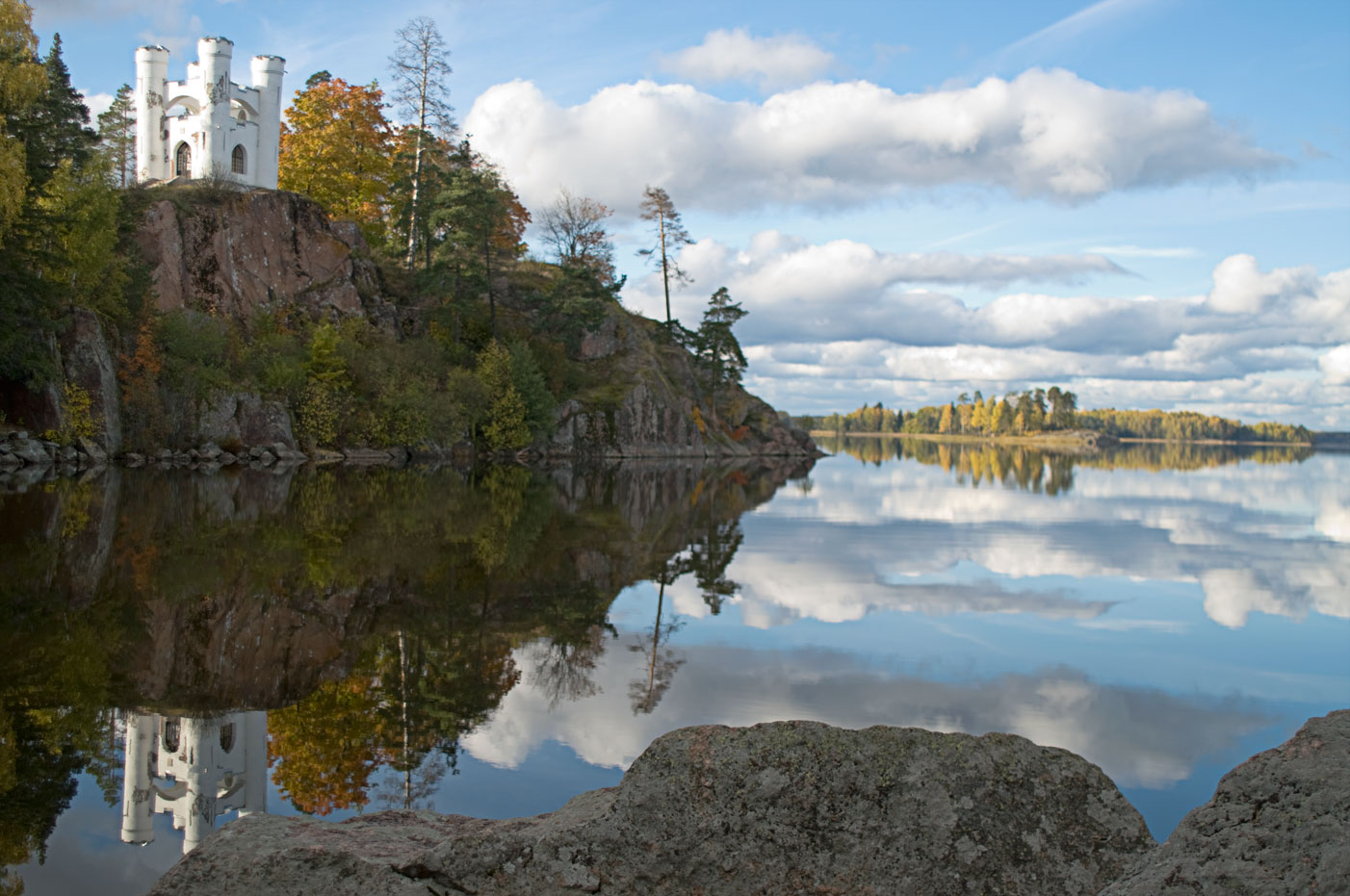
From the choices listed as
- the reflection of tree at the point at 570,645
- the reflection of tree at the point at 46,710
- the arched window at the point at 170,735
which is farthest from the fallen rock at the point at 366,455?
the arched window at the point at 170,735

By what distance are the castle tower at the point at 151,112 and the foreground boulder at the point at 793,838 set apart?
208ft

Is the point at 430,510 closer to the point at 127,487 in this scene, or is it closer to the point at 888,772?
the point at 127,487

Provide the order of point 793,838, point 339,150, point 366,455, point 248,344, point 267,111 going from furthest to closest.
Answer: point 339,150 < point 267,111 < point 248,344 < point 366,455 < point 793,838

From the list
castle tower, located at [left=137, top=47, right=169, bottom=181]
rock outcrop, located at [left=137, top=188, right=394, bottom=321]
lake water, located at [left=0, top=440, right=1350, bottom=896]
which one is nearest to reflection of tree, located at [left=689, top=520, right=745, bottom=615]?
lake water, located at [left=0, top=440, right=1350, bottom=896]

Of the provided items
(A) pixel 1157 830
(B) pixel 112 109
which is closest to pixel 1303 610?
(A) pixel 1157 830

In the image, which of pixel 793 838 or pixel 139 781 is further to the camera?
pixel 139 781

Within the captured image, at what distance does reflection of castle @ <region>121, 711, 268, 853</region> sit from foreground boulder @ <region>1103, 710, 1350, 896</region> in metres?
4.79

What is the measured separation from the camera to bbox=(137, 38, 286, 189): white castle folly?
56281 mm

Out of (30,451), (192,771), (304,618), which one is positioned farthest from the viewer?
(30,451)

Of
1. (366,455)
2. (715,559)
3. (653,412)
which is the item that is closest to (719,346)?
(653,412)

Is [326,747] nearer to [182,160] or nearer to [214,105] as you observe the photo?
[214,105]

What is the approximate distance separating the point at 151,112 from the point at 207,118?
4.31m

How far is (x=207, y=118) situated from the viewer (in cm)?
5594

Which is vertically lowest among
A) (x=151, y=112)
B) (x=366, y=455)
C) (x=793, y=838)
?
(x=793, y=838)
